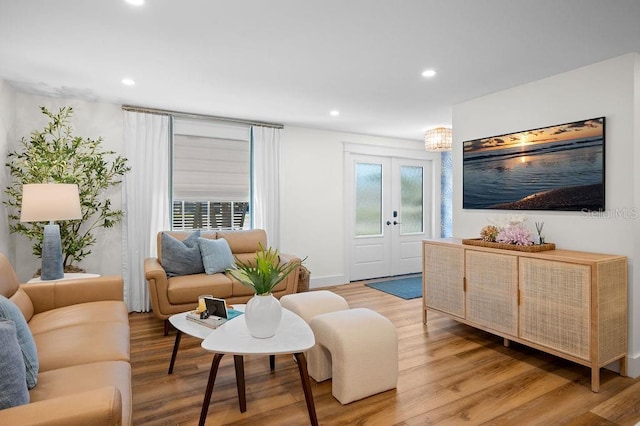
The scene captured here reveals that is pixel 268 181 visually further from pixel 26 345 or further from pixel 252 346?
pixel 26 345

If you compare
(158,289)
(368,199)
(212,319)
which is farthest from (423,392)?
(368,199)

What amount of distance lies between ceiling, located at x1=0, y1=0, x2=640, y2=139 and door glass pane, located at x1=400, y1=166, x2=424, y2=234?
245cm

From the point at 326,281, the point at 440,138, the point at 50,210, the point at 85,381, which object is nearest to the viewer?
the point at 85,381

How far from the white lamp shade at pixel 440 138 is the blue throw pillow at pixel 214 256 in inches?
123

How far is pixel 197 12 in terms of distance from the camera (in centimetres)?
214

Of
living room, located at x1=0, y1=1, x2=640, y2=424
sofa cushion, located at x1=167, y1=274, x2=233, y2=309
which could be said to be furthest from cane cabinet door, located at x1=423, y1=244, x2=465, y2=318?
sofa cushion, located at x1=167, y1=274, x2=233, y2=309

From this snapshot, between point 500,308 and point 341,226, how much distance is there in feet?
9.71

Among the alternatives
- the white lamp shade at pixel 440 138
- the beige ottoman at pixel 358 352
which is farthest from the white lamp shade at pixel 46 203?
the white lamp shade at pixel 440 138

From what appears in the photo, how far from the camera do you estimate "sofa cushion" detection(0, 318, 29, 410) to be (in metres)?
1.24

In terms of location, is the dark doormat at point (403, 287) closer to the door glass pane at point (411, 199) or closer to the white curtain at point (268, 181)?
the door glass pane at point (411, 199)

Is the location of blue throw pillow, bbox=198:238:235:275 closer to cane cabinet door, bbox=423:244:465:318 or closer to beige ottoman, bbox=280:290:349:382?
beige ottoman, bbox=280:290:349:382

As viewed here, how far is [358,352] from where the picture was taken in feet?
7.41

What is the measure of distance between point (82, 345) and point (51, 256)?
5.09ft

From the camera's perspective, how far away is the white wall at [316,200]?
5.20 m
